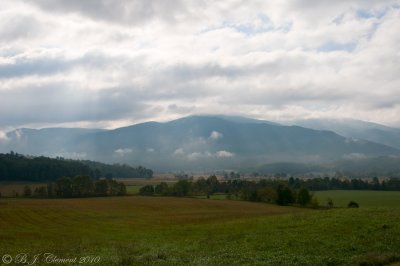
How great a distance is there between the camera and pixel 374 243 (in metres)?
26.0

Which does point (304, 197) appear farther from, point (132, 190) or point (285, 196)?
point (132, 190)

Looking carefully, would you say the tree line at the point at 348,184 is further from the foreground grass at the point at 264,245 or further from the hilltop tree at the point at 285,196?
the foreground grass at the point at 264,245

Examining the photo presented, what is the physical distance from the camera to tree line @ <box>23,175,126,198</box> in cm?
11862

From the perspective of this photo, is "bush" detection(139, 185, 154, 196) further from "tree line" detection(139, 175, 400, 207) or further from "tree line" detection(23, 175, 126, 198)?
"tree line" detection(23, 175, 126, 198)

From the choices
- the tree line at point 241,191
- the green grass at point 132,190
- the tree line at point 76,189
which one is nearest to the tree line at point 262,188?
the tree line at point 241,191

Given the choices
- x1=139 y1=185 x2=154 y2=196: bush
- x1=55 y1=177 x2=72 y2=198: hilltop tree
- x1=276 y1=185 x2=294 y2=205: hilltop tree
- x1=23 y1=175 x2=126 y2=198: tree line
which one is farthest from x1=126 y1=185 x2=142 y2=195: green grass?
x1=276 y1=185 x2=294 y2=205: hilltop tree

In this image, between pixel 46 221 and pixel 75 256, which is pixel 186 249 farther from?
pixel 46 221

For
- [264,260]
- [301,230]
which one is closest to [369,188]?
[301,230]

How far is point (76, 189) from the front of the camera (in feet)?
399

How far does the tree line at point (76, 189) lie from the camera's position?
11862 cm

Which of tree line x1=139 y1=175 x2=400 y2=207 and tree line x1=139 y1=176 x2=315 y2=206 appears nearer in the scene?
tree line x1=139 y1=176 x2=315 y2=206

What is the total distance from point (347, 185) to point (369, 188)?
7836 millimetres

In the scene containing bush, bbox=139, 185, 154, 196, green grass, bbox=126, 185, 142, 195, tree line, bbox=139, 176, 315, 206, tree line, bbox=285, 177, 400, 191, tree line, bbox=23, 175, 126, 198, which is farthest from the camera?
tree line, bbox=285, 177, 400, 191

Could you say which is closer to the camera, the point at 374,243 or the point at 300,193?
the point at 374,243
